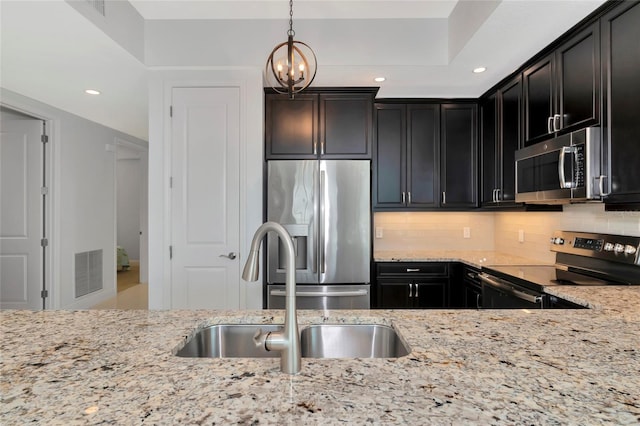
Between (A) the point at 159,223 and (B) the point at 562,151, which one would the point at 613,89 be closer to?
(B) the point at 562,151

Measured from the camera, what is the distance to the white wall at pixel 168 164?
2.83 metres

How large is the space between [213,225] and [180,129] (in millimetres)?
863

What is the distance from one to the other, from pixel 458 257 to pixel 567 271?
86 cm

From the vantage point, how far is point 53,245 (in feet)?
13.0

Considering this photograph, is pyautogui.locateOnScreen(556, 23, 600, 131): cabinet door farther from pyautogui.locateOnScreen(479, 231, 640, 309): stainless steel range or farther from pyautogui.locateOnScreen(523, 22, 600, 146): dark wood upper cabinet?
pyautogui.locateOnScreen(479, 231, 640, 309): stainless steel range

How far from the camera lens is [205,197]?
2.86 meters

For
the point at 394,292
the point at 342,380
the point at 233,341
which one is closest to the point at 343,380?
the point at 342,380

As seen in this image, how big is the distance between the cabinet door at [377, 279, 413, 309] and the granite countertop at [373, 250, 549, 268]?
21cm

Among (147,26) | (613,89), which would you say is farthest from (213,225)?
(613,89)

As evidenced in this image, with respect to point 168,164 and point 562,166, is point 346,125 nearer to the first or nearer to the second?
point 168,164

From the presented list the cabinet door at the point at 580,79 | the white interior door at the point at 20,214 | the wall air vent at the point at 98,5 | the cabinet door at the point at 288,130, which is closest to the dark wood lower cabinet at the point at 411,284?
the cabinet door at the point at 288,130

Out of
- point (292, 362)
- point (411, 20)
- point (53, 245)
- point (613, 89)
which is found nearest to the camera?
point (292, 362)

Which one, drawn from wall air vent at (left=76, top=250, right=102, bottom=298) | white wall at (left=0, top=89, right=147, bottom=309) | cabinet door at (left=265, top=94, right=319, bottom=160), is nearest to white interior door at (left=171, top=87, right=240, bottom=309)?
cabinet door at (left=265, top=94, right=319, bottom=160)

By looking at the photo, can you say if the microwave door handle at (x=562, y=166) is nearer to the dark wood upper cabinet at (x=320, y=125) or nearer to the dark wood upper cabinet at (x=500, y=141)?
the dark wood upper cabinet at (x=500, y=141)
